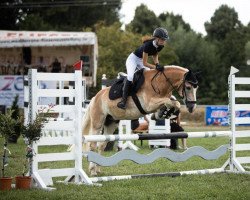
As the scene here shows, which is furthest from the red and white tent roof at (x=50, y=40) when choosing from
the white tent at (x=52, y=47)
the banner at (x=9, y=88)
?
the banner at (x=9, y=88)

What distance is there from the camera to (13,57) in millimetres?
25203

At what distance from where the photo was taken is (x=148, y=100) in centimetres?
827

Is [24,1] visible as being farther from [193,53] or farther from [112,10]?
[193,53]

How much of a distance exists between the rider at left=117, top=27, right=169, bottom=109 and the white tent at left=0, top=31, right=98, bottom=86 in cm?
1526

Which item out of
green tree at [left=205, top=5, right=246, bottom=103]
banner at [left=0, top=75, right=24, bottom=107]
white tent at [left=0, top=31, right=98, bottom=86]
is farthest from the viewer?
green tree at [left=205, top=5, right=246, bottom=103]

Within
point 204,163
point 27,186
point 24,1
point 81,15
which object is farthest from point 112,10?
point 27,186

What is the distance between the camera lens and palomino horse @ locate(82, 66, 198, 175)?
795 centimetres

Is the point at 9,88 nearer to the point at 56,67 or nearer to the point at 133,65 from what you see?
the point at 56,67

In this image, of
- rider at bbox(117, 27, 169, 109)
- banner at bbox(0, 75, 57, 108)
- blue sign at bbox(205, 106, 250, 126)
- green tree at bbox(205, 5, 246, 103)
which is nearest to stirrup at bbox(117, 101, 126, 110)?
rider at bbox(117, 27, 169, 109)

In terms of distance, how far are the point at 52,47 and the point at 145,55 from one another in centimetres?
1775

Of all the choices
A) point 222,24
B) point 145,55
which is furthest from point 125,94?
point 222,24

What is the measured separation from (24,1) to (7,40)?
15.4 metres

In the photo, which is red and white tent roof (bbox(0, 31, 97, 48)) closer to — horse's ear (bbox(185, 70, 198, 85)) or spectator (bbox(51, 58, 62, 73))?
spectator (bbox(51, 58, 62, 73))

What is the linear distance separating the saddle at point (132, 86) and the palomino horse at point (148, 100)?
0.06 metres
